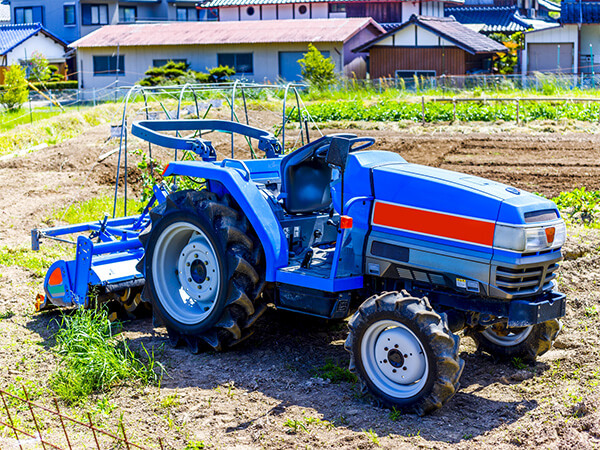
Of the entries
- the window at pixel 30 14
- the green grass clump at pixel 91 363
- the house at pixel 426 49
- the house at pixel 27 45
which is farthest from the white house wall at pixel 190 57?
the green grass clump at pixel 91 363

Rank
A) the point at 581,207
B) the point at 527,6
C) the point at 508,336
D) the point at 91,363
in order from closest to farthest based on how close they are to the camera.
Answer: the point at 91,363 < the point at 508,336 < the point at 581,207 < the point at 527,6

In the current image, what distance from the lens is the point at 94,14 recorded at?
48875 millimetres

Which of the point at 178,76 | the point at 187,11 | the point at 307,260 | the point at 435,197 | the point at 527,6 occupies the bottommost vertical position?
the point at 307,260

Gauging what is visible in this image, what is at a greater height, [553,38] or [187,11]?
[187,11]

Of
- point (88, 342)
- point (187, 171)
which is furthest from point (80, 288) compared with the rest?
point (187, 171)

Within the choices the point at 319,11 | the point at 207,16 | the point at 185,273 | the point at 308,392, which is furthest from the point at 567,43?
the point at 308,392

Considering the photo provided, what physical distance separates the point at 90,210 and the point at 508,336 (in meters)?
7.88

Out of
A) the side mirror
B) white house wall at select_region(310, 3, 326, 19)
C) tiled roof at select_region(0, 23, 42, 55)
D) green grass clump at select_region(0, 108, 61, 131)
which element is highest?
white house wall at select_region(310, 3, 326, 19)

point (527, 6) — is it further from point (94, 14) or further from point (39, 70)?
point (39, 70)

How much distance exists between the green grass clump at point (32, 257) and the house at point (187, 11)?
35.4 metres

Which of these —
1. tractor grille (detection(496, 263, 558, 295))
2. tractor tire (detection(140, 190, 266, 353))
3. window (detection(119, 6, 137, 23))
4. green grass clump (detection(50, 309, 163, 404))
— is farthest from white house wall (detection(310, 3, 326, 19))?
tractor grille (detection(496, 263, 558, 295))

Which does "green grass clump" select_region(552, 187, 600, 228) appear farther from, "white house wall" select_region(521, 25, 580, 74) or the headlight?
"white house wall" select_region(521, 25, 580, 74)

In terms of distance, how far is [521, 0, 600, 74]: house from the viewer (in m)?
35.1

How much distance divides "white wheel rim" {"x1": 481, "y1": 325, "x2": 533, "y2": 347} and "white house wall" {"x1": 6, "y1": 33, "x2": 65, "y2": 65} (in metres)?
43.9
